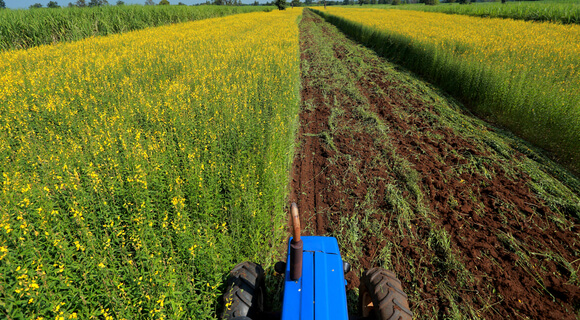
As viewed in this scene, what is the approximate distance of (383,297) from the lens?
7.20ft

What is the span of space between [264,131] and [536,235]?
15.6 feet

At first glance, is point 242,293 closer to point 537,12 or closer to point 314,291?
point 314,291

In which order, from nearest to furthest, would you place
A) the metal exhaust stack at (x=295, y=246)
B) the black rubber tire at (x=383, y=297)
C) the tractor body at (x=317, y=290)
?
1. the metal exhaust stack at (x=295, y=246)
2. the tractor body at (x=317, y=290)
3. the black rubber tire at (x=383, y=297)

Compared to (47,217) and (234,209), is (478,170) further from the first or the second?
(47,217)

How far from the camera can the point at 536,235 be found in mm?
3570

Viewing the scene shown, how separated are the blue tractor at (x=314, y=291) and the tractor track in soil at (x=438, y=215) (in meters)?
0.75

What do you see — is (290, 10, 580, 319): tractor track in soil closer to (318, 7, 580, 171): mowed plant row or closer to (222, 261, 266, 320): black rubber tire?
(318, 7, 580, 171): mowed plant row

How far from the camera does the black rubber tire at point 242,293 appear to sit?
6.91 ft

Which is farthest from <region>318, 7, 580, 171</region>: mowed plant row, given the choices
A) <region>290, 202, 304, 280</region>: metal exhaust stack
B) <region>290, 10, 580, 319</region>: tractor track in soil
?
<region>290, 202, 304, 280</region>: metal exhaust stack

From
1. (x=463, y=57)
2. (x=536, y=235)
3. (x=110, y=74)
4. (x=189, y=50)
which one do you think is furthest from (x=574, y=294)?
(x=189, y=50)

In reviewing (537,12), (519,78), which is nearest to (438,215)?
(519,78)

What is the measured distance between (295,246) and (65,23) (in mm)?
17372

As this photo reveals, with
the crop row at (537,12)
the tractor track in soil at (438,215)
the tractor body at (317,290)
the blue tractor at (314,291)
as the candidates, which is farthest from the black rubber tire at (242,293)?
the crop row at (537,12)

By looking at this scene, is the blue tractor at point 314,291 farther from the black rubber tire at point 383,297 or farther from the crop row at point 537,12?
the crop row at point 537,12
